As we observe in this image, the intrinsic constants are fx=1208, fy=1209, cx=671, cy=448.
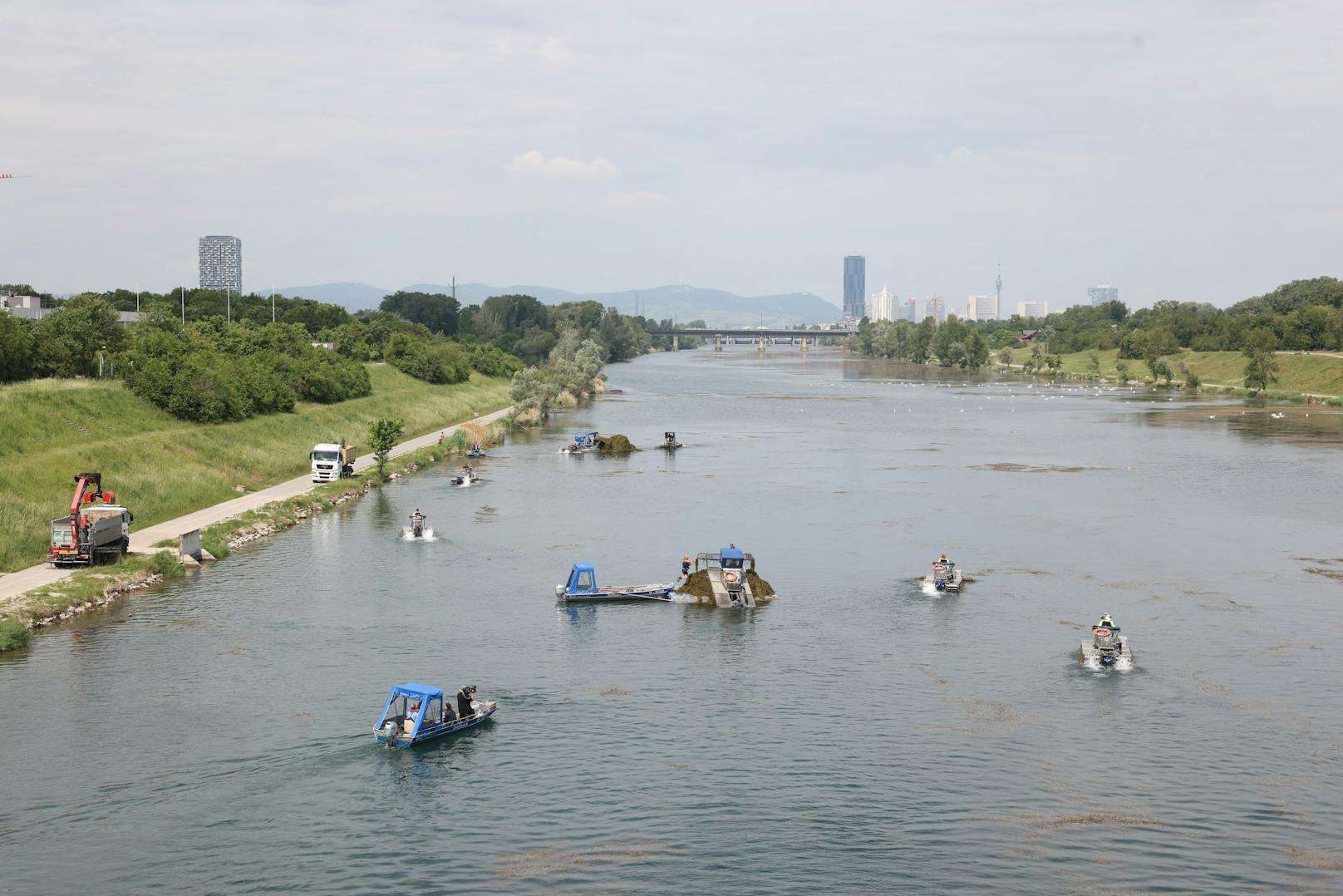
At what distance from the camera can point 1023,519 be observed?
298 ft

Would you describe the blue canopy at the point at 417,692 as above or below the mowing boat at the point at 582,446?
below

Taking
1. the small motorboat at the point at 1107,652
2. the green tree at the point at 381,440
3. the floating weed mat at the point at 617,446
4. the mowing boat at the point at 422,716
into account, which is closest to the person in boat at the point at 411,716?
the mowing boat at the point at 422,716

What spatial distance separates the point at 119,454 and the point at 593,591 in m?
41.5

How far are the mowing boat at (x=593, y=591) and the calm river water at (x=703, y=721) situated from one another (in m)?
1.02

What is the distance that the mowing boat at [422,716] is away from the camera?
43312 mm

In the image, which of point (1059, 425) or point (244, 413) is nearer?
point (244, 413)

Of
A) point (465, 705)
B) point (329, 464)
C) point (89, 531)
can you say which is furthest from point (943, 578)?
point (329, 464)

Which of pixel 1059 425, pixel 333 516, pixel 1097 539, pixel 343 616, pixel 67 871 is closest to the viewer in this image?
pixel 67 871

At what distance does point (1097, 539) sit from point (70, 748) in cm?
6487

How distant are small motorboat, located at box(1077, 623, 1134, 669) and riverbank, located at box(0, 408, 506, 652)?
153ft

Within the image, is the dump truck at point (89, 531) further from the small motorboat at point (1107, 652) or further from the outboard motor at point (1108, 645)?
the outboard motor at point (1108, 645)

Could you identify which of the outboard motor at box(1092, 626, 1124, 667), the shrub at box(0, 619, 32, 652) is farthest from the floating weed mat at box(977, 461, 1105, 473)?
the shrub at box(0, 619, 32, 652)

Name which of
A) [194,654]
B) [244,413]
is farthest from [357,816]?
[244,413]

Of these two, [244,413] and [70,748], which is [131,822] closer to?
[70,748]
